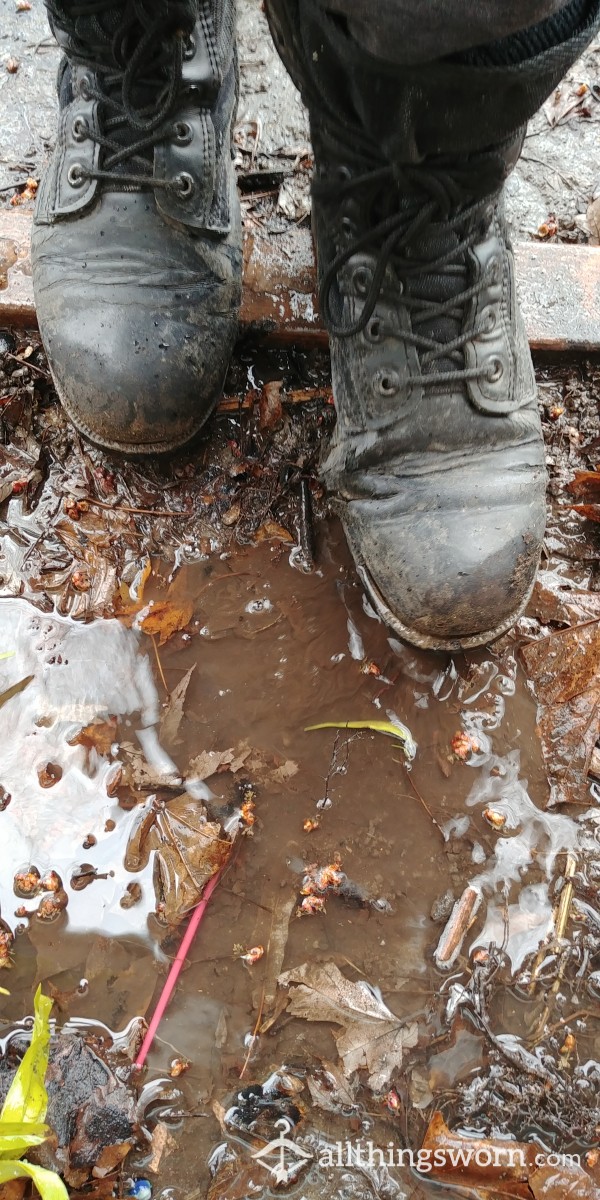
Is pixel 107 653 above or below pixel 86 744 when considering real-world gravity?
above

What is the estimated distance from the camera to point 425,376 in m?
1.22

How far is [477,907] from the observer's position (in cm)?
128

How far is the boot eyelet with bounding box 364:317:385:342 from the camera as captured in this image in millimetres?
1225

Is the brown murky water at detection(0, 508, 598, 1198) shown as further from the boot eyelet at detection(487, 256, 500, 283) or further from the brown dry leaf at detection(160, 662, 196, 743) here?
the boot eyelet at detection(487, 256, 500, 283)

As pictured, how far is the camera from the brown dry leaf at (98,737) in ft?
4.50

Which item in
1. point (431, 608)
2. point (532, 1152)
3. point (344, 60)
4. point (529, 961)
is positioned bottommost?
point (532, 1152)

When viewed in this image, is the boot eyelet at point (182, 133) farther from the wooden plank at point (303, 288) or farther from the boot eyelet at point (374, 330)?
the boot eyelet at point (374, 330)

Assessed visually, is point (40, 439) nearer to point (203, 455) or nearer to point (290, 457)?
point (203, 455)

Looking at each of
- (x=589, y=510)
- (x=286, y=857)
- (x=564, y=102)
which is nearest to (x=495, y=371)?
(x=589, y=510)

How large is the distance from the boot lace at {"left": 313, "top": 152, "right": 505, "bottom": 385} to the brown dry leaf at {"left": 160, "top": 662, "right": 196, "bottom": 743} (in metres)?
0.71

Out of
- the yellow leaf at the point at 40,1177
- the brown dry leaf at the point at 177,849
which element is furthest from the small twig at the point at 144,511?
the yellow leaf at the point at 40,1177

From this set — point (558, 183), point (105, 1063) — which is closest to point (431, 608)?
point (105, 1063)

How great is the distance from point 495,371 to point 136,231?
71 centimetres

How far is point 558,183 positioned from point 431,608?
4.78 feet
